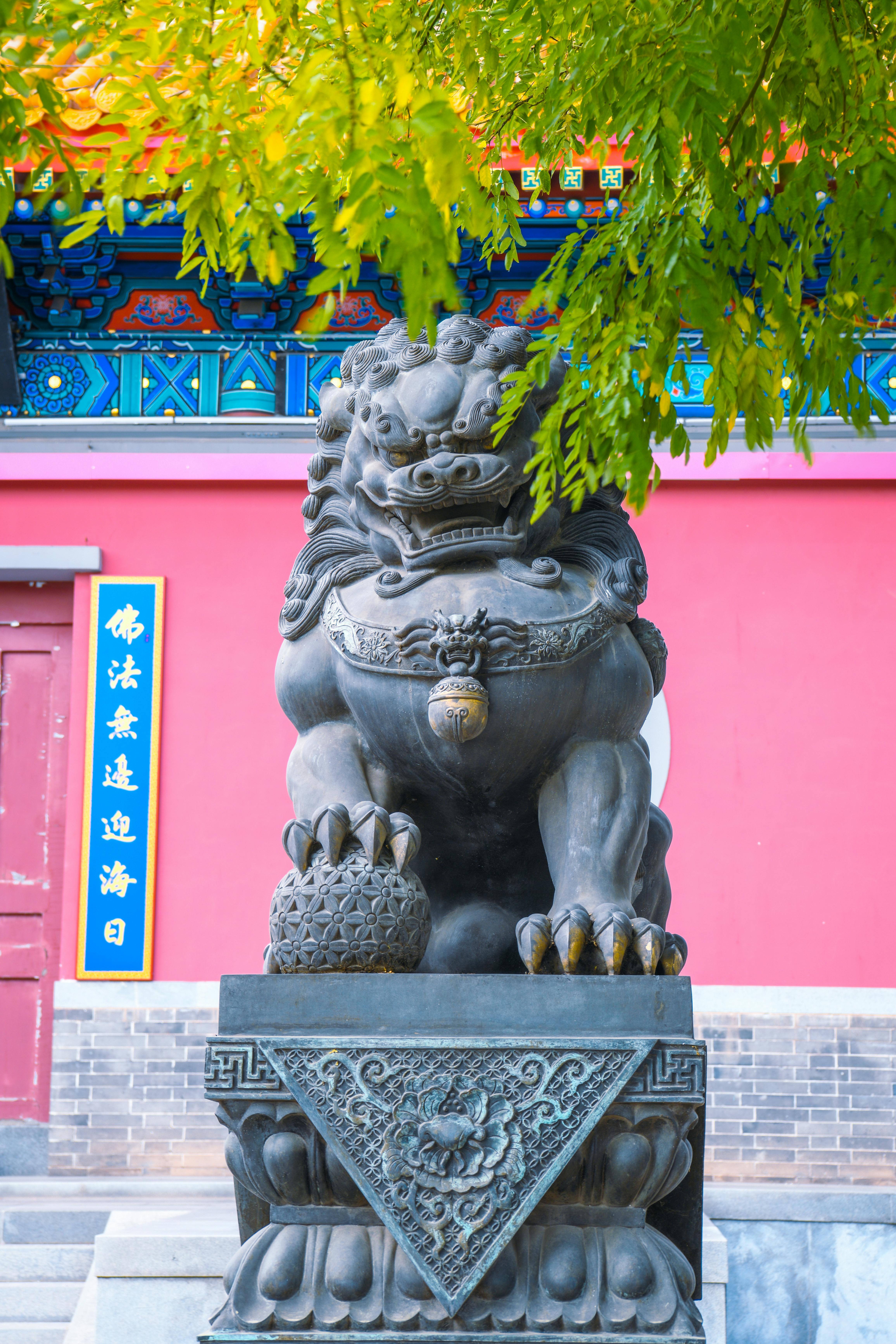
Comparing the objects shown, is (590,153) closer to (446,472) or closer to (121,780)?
(446,472)

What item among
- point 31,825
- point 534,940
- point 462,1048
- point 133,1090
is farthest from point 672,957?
point 31,825

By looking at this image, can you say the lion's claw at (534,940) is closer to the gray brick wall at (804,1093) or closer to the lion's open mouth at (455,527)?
the lion's open mouth at (455,527)

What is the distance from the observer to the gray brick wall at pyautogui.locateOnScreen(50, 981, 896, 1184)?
16.7 feet

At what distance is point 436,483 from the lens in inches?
76.8

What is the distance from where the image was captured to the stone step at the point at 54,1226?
407 cm

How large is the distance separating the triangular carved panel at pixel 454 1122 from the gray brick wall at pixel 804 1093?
363cm

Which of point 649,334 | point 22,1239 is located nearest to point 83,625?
point 22,1239

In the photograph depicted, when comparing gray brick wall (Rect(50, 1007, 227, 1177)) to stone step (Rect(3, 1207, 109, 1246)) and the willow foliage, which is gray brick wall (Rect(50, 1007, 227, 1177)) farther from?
the willow foliage

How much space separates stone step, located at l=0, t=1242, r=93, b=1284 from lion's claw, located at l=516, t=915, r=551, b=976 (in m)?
2.56

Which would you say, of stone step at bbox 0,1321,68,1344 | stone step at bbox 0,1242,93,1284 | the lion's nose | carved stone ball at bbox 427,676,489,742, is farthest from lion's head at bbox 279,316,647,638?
stone step at bbox 0,1242,93,1284

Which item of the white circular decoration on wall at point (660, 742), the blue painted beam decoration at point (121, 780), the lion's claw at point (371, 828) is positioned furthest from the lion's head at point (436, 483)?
the blue painted beam decoration at point (121, 780)

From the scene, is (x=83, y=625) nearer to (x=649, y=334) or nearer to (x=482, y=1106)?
(x=649, y=334)

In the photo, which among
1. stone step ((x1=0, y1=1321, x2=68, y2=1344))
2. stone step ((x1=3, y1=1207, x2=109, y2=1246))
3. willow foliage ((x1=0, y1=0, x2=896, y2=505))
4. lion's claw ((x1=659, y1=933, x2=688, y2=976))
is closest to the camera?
willow foliage ((x1=0, y1=0, x2=896, y2=505))

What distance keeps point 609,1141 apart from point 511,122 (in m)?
2.20
